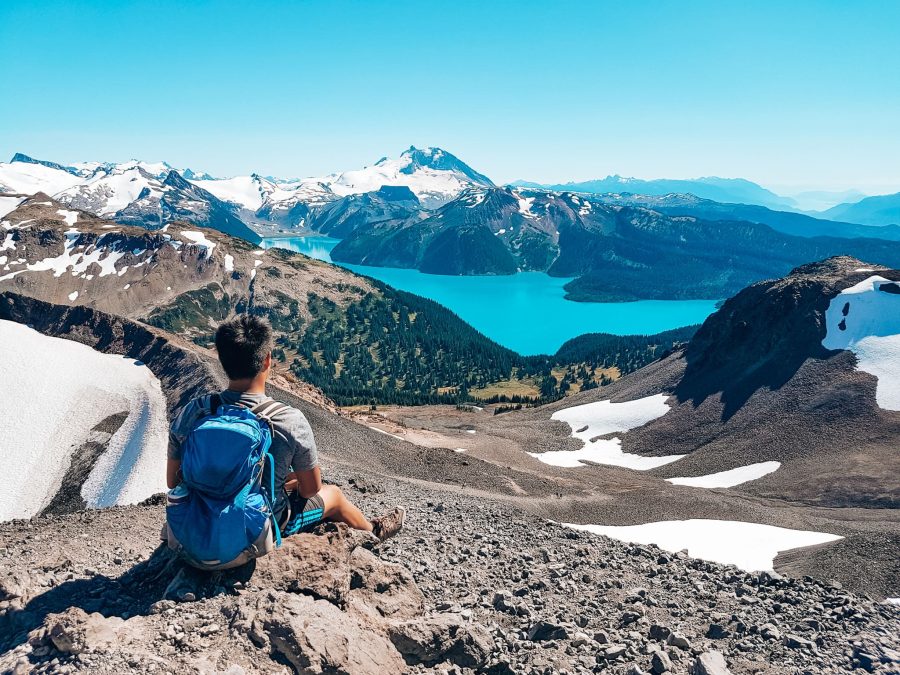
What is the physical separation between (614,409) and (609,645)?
5696cm

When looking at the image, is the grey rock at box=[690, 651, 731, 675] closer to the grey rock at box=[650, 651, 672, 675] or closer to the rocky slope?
the rocky slope

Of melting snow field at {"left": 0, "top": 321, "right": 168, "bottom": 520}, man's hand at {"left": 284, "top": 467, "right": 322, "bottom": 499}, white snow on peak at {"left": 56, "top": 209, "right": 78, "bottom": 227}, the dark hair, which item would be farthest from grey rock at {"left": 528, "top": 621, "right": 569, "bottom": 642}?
white snow on peak at {"left": 56, "top": 209, "right": 78, "bottom": 227}

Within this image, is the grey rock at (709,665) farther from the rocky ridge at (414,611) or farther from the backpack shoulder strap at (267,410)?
the backpack shoulder strap at (267,410)

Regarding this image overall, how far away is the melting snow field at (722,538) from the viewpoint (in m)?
25.2

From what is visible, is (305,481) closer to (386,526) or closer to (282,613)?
(282,613)

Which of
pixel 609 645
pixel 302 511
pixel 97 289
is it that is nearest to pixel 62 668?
pixel 302 511

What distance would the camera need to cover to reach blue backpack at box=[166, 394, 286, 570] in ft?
20.6

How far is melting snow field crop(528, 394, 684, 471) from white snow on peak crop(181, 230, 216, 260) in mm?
153341

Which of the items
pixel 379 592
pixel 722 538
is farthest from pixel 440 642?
pixel 722 538

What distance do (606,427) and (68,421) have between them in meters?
48.8

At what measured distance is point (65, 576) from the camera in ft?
27.7

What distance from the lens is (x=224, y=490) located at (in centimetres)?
640

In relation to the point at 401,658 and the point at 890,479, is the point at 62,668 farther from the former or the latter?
the point at 890,479

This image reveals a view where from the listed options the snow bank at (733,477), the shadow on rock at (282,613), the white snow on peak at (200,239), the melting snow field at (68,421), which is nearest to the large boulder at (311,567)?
the shadow on rock at (282,613)
